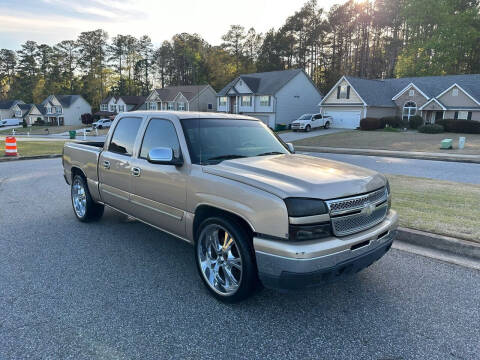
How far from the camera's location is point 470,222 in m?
5.55

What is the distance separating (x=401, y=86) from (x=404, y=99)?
396 centimetres

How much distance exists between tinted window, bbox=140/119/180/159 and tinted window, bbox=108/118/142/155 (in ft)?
1.05

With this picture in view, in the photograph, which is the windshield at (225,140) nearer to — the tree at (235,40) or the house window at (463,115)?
the house window at (463,115)

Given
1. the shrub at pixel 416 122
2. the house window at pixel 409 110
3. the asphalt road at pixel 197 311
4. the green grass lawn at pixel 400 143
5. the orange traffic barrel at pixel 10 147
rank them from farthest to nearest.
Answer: the house window at pixel 409 110
the shrub at pixel 416 122
the green grass lawn at pixel 400 143
the orange traffic barrel at pixel 10 147
the asphalt road at pixel 197 311

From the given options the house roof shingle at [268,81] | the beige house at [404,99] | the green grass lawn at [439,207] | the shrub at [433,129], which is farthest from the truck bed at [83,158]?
the house roof shingle at [268,81]

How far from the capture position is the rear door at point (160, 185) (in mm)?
3908

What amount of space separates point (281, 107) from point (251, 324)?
44.5 meters

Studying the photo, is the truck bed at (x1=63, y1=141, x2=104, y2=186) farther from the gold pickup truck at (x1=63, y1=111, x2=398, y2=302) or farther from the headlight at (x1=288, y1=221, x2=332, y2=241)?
the headlight at (x1=288, y1=221, x2=332, y2=241)

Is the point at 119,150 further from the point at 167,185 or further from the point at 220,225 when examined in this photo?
the point at 220,225

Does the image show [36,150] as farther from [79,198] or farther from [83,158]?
[83,158]

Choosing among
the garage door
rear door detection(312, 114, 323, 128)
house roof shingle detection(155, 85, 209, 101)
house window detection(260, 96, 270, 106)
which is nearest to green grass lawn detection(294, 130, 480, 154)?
rear door detection(312, 114, 323, 128)

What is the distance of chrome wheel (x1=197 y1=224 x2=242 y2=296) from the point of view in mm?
3418

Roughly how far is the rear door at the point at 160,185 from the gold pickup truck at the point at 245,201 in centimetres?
1

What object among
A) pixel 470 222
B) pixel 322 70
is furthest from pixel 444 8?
pixel 470 222
